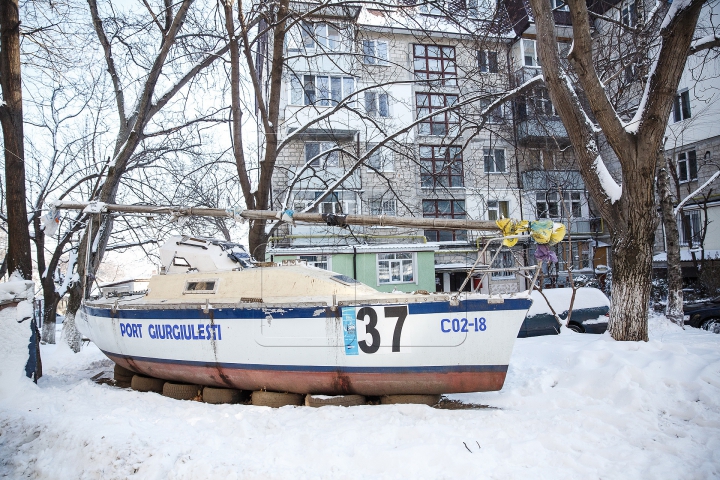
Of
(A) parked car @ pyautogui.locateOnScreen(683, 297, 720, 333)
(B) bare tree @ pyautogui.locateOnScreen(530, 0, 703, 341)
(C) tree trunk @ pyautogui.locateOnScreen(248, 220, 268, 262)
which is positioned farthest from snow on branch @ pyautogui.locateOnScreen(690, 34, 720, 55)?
(C) tree trunk @ pyautogui.locateOnScreen(248, 220, 268, 262)

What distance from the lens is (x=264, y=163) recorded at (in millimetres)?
9211

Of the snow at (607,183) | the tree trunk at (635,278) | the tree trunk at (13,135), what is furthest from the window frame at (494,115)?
the tree trunk at (13,135)

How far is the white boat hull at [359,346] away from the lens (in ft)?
16.9

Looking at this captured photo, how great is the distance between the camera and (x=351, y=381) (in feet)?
17.7

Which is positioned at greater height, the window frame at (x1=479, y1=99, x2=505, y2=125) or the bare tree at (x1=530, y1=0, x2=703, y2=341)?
the window frame at (x1=479, y1=99, x2=505, y2=125)

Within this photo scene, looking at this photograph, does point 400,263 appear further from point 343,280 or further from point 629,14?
point 343,280

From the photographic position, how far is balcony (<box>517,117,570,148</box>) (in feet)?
30.4

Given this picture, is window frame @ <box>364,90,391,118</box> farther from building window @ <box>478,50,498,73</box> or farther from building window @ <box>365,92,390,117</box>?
building window @ <box>478,50,498,73</box>

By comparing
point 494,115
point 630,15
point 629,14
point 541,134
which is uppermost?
point 629,14

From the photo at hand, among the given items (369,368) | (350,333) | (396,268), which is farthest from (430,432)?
(396,268)

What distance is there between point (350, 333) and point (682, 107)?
2149cm

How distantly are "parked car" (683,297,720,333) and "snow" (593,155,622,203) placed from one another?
20.0 feet

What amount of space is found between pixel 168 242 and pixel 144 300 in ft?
3.74

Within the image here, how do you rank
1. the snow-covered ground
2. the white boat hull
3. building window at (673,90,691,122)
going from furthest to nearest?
building window at (673,90,691,122)
the white boat hull
the snow-covered ground
